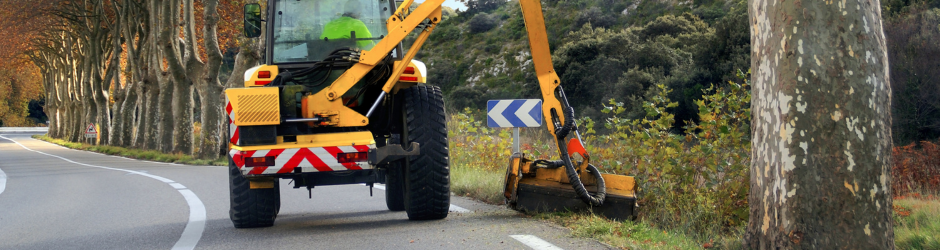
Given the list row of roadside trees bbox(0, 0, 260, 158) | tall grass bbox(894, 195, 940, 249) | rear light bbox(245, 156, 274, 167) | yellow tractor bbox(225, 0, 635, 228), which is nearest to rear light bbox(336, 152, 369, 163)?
yellow tractor bbox(225, 0, 635, 228)

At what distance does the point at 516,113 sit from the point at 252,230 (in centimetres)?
330

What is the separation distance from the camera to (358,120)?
6.70 meters

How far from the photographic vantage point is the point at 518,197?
714cm

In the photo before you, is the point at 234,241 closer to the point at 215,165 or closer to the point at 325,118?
the point at 325,118

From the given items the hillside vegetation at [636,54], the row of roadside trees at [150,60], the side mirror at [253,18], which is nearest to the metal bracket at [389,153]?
the hillside vegetation at [636,54]

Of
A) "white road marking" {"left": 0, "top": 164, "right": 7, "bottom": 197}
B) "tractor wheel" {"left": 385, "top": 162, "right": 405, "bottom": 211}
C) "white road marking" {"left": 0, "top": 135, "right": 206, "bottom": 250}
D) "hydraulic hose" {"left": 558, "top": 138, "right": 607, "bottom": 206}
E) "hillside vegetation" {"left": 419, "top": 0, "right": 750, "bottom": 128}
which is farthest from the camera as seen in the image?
"hillside vegetation" {"left": 419, "top": 0, "right": 750, "bottom": 128}

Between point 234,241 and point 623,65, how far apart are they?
86.9 feet

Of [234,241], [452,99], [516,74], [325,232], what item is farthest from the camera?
[516,74]

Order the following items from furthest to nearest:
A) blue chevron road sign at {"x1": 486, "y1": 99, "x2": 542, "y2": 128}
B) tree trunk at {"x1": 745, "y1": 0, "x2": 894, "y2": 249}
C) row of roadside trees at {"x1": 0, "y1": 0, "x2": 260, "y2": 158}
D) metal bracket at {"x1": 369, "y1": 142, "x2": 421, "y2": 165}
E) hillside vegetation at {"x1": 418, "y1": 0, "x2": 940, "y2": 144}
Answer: row of roadside trees at {"x1": 0, "y1": 0, "x2": 260, "y2": 158} < hillside vegetation at {"x1": 418, "y1": 0, "x2": 940, "y2": 144} < blue chevron road sign at {"x1": 486, "y1": 99, "x2": 542, "y2": 128} < metal bracket at {"x1": 369, "y1": 142, "x2": 421, "y2": 165} < tree trunk at {"x1": 745, "y1": 0, "x2": 894, "y2": 249}

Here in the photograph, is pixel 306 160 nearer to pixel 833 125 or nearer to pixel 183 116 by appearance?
pixel 833 125

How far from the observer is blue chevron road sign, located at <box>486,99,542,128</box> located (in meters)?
8.84

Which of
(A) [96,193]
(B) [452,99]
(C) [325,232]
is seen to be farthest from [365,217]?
(B) [452,99]

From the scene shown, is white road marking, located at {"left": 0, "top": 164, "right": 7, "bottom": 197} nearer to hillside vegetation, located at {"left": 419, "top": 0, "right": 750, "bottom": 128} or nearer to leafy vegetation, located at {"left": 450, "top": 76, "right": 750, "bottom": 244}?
leafy vegetation, located at {"left": 450, "top": 76, "right": 750, "bottom": 244}

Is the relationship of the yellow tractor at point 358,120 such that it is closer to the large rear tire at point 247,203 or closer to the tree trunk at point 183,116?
the large rear tire at point 247,203
